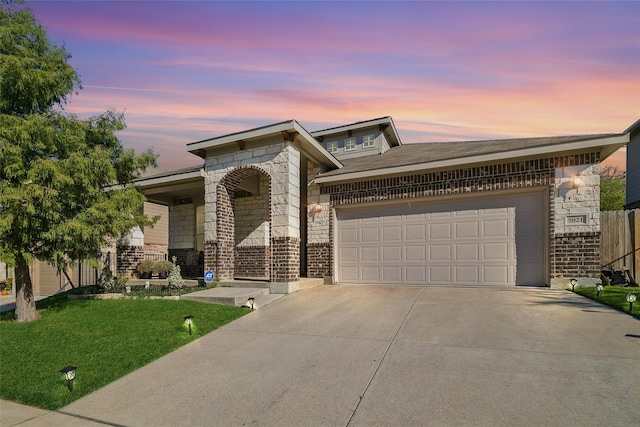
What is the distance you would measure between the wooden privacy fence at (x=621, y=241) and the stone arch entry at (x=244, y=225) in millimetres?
9180

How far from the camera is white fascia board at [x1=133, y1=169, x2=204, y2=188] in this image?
11828 mm

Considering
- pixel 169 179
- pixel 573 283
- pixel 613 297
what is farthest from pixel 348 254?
pixel 169 179

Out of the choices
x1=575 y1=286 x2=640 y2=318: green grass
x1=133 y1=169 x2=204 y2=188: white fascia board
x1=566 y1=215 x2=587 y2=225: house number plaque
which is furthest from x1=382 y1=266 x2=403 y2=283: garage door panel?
x1=133 y1=169 x2=204 y2=188: white fascia board

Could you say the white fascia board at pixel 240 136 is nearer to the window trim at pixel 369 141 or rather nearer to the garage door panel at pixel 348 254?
the garage door panel at pixel 348 254

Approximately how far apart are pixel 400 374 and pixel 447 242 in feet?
20.8

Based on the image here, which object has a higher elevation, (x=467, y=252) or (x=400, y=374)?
(x=467, y=252)

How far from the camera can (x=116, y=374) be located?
4.93m

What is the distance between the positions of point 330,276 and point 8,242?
774 cm

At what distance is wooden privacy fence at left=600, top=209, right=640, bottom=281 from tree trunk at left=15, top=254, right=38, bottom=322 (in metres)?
13.2

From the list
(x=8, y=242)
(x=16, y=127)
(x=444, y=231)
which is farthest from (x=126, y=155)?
(x=444, y=231)

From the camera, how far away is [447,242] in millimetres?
10102

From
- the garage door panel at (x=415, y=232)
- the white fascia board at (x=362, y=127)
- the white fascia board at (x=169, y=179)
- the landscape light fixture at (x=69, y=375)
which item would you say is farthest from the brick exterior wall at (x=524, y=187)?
the landscape light fixture at (x=69, y=375)

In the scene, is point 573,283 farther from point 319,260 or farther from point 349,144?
point 349,144

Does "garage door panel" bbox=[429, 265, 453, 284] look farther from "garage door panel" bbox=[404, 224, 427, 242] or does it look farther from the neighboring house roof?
the neighboring house roof
